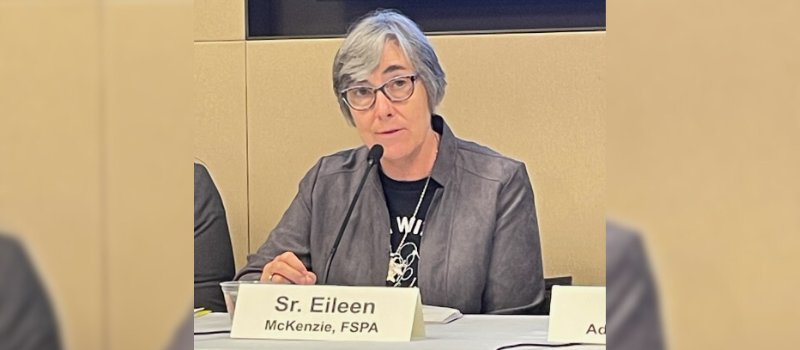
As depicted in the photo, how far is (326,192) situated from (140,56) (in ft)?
1.65

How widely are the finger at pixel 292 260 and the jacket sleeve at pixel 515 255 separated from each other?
1.27 ft

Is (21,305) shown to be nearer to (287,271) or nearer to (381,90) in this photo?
(287,271)

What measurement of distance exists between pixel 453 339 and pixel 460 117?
73 centimetres

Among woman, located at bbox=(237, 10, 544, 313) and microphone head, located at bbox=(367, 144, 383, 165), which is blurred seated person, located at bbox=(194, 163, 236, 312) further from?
microphone head, located at bbox=(367, 144, 383, 165)

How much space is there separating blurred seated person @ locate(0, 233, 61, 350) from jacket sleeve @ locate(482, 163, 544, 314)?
2.95 feet

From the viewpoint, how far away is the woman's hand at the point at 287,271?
2264 millimetres

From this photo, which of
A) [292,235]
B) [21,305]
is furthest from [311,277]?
[21,305]

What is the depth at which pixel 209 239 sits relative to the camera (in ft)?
8.38

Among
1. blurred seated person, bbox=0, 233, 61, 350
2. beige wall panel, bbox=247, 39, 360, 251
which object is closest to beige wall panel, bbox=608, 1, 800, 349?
beige wall panel, bbox=247, 39, 360, 251

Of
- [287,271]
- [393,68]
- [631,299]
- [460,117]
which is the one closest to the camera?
[631,299]

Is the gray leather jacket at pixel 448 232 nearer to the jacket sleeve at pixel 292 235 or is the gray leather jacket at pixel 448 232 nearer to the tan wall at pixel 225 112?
the jacket sleeve at pixel 292 235

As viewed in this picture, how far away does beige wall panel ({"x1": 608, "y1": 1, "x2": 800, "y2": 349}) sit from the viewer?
5.98 ft

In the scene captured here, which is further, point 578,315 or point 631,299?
point 631,299

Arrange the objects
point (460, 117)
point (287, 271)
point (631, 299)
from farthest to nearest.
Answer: point (460, 117) < point (287, 271) < point (631, 299)
